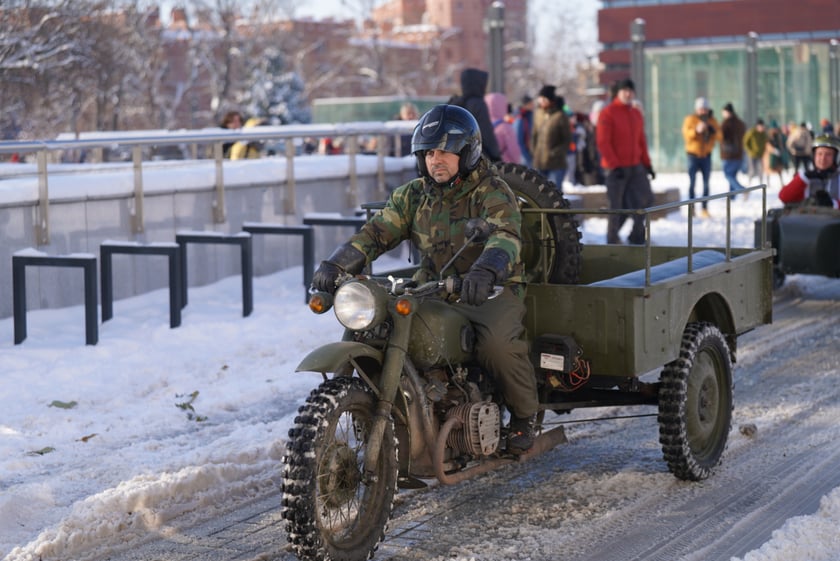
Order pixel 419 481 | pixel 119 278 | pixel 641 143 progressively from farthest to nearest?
pixel 641 143
pixel 119 278
pixel 419 481

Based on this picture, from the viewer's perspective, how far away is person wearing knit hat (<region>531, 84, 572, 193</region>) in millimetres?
16734

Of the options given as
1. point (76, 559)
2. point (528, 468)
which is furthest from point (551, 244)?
point (76, 559)

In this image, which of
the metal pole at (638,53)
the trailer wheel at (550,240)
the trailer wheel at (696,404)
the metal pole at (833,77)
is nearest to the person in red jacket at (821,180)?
the trailer wheel at (696,404)

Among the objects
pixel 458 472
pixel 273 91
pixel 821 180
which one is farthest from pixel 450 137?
pixel 273 91

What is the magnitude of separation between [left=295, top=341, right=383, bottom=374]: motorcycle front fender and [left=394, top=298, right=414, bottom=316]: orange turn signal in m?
0.22

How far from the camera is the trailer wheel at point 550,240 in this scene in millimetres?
7168

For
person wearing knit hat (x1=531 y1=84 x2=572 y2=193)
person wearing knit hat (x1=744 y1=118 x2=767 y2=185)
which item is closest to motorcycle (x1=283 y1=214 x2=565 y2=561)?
person wearing knit hat (x1=531 y1=84 x2=572 y2=193)

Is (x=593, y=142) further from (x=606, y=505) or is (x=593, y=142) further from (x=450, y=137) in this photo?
(x=450, y=137)

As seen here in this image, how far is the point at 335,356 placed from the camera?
216 inches

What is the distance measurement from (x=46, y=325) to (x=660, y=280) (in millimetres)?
5806

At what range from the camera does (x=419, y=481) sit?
594 centimetres

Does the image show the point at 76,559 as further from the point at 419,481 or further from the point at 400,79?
the point at 400,79

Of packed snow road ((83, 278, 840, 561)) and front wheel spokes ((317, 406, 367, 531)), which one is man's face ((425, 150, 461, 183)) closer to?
front wheel spokes ((317, 406, 367, 531))

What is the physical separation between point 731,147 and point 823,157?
11.6 meters
